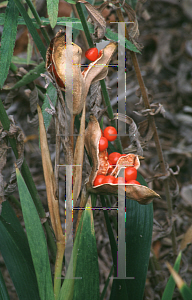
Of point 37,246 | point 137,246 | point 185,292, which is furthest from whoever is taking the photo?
point 137,246

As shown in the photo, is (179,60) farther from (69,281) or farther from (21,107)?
(69,281)

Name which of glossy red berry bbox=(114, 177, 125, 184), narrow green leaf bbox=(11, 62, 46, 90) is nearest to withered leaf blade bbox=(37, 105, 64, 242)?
glossy red berry bbox=(114, 177, 125, 184)

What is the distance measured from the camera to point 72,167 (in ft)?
1.41

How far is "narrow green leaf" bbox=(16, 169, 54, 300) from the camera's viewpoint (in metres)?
0.43

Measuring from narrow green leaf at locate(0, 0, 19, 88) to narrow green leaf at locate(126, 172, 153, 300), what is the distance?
345mm

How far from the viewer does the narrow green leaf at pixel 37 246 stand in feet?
1.40

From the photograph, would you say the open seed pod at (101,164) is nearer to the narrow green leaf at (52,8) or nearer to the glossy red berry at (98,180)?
the glossy red berry at (98,180)

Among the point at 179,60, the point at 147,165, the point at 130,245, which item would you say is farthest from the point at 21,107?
the point at 130,245

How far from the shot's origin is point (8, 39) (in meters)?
0.50

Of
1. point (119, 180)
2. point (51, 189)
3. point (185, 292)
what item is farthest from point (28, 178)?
point (185, 292)

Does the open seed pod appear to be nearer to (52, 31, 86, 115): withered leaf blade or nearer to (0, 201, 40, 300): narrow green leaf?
(52, 31, 86, 115): withered leaf blade

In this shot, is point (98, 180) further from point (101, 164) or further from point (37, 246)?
point (37, 246)

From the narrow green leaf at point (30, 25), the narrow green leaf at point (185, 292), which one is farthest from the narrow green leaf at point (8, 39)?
the narrow green leaf at point (185, 292)

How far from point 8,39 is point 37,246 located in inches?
13.9
